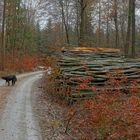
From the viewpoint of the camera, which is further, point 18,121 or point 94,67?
point 94,67

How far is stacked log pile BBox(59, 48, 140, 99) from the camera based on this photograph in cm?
1911

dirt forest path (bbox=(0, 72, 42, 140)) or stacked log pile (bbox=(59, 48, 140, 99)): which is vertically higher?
stacked log pile (bbox=(59, 48, 140, 99))

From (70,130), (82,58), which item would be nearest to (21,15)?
(82,58)

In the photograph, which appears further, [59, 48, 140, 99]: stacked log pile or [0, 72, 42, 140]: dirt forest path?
[59, 48, 140, 99]: stacked log pile

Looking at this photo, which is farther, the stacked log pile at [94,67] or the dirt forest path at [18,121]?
the stacked log pile at [94,67]

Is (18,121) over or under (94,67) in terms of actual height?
under

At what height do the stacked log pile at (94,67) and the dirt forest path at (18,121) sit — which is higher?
the stacked log pile at (94,67)

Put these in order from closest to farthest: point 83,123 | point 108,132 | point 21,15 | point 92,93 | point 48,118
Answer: point 108,132
point 83,123
point 48,118
point 92,93
point 21,15

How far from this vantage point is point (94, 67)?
20016 millimetres

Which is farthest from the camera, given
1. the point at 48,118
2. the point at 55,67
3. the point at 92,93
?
the point at 55,67

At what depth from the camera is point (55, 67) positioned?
2086 cm

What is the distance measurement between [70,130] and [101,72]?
6501 millimetres

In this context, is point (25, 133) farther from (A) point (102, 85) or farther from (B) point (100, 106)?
(A) point (102, 85)

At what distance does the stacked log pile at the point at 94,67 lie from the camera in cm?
1911
